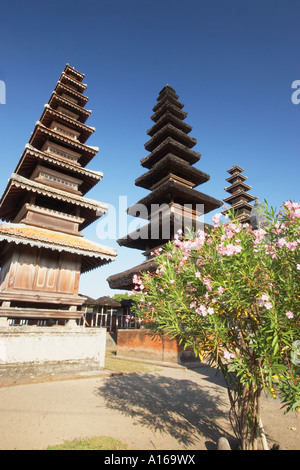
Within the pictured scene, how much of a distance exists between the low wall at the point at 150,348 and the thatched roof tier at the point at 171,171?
12079mm

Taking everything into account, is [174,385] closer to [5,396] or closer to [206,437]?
[206,437]

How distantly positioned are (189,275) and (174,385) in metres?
6.37

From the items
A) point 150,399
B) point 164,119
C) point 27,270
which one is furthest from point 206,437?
point 164,119

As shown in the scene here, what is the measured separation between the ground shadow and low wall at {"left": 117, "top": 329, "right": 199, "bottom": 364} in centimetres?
243

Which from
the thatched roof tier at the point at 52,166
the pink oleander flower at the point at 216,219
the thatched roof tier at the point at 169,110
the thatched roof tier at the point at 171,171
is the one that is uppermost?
the thatched roof tier at the point at 169,110

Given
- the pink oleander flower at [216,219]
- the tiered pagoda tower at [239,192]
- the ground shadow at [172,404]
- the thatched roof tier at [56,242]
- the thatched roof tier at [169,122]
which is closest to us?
→ the pink oleander flower at [216,219]

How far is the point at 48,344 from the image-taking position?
8766 millimetres

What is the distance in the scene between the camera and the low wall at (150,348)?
11.5 m

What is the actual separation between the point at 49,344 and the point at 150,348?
600 cm

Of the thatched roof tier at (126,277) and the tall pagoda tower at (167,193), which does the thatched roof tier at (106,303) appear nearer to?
the thatched roof tier at (126,277)

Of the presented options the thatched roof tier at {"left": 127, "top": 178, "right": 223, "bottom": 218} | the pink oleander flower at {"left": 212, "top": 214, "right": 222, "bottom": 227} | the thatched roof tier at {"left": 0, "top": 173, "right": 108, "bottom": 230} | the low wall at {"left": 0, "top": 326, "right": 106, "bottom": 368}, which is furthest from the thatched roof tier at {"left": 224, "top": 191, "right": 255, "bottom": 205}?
the pink oleander flower at {"left": 212, "top": 214, "right": 222, "bottom": 227}

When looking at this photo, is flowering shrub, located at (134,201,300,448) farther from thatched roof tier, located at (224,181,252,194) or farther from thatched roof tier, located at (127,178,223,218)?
thatched roof tier, located at (224,181,252,194)

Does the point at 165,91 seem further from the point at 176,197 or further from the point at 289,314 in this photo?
the point at 289,314

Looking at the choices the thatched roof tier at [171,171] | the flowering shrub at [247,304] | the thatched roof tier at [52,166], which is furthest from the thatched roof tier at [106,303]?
A: the flowering shrub at [247,304]
